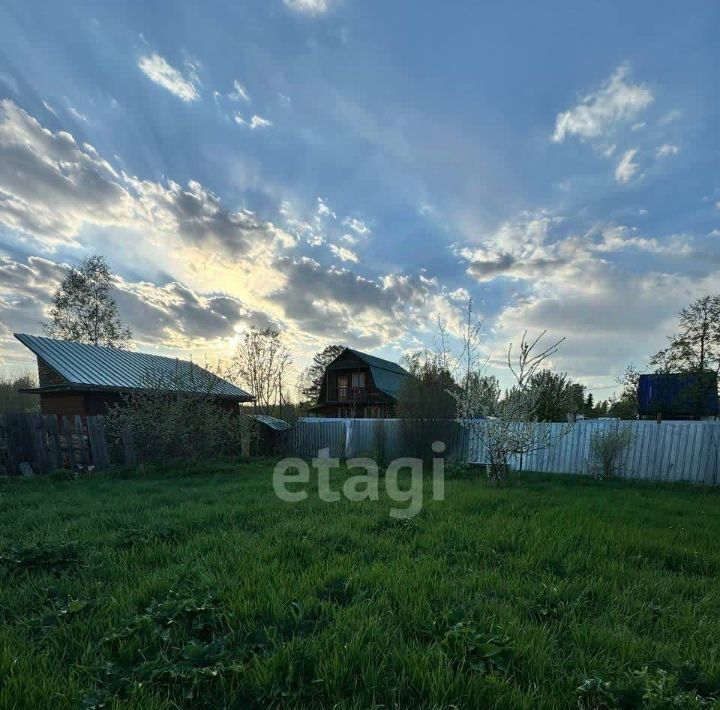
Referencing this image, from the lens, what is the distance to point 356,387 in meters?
31.0

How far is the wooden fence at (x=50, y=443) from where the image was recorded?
377 inches

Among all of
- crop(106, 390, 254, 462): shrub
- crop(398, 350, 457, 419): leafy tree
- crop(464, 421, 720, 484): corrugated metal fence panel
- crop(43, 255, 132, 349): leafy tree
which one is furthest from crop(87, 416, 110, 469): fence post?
crop(43, 255, 132, 349): leafy tree

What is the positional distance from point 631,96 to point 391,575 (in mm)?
8330

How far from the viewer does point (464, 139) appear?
7.73 m

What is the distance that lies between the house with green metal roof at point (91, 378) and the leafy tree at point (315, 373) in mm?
25627

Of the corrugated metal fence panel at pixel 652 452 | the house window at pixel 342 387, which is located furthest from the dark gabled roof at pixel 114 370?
the house window at pixel 342 387

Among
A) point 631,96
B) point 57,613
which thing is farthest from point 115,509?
point 631,96

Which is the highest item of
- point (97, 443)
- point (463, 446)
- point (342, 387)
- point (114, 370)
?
point (114, 370)

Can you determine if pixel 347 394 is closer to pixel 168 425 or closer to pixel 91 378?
pixel 91 378

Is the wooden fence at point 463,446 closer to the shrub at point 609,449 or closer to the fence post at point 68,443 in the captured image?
the fence post at point 68,443

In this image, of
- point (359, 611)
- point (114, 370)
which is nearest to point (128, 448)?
point (114, 370)

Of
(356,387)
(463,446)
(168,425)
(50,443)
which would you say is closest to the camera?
(50,443)

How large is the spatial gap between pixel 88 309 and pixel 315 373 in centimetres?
2575

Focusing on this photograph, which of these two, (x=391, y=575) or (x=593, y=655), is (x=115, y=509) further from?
(x=593, y=655)
